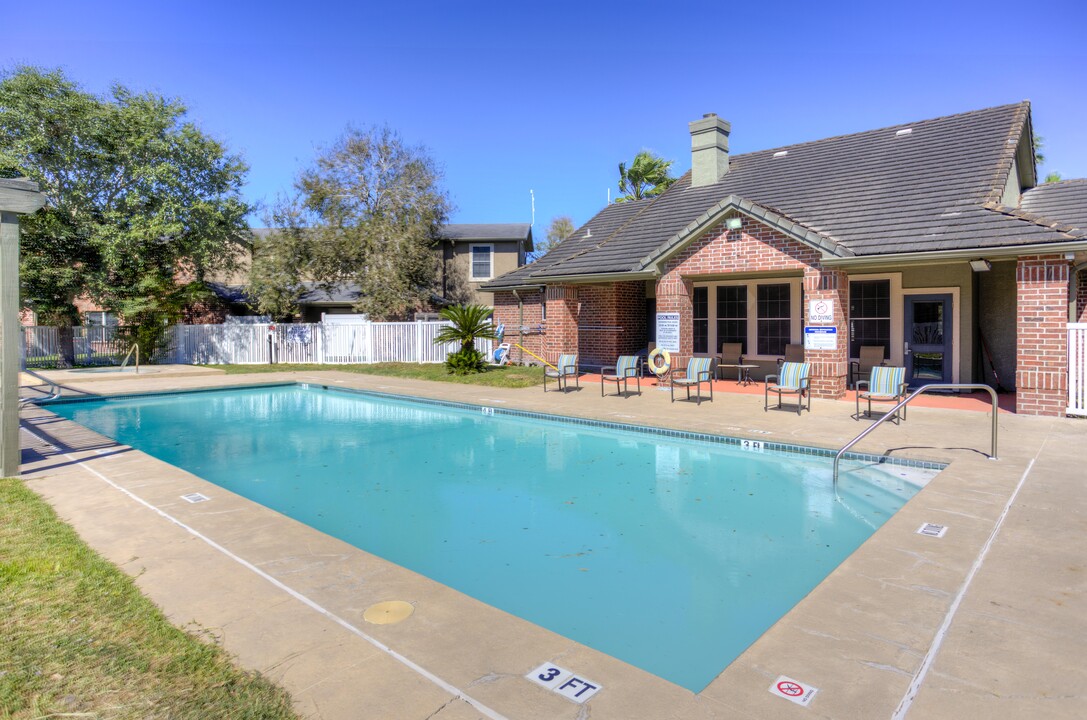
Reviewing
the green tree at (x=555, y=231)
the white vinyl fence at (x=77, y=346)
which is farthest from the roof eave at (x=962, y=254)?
the green tree at (x=555, y=231)

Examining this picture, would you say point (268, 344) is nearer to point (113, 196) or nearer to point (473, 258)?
point (113, 196)

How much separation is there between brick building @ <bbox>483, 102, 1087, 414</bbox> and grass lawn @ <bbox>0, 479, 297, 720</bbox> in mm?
11541

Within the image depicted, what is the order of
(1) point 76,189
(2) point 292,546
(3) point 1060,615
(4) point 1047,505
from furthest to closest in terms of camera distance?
(1) point 76,189 → (4) point 1047,505 → (2) point 292,546 → (3) point 1060,615

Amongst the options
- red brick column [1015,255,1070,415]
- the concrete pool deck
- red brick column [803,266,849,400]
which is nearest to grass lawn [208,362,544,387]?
red brick column [803,266,849,400]

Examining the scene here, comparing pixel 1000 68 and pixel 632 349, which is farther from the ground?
pixel 1000 68

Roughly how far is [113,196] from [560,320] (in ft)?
59.7

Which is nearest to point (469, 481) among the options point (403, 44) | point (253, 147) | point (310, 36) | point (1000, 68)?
point (310, 36)

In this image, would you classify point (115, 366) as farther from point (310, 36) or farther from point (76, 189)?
→ point (310, 36)

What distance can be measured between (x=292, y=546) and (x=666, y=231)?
1318 centimetres

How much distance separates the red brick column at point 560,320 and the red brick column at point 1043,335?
9.94m

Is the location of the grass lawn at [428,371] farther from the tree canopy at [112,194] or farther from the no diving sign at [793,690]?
the no diving sign at [793,690]

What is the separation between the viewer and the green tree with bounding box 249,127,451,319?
2422 cm

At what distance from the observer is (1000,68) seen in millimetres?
14820

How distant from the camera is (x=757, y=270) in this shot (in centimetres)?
1281
